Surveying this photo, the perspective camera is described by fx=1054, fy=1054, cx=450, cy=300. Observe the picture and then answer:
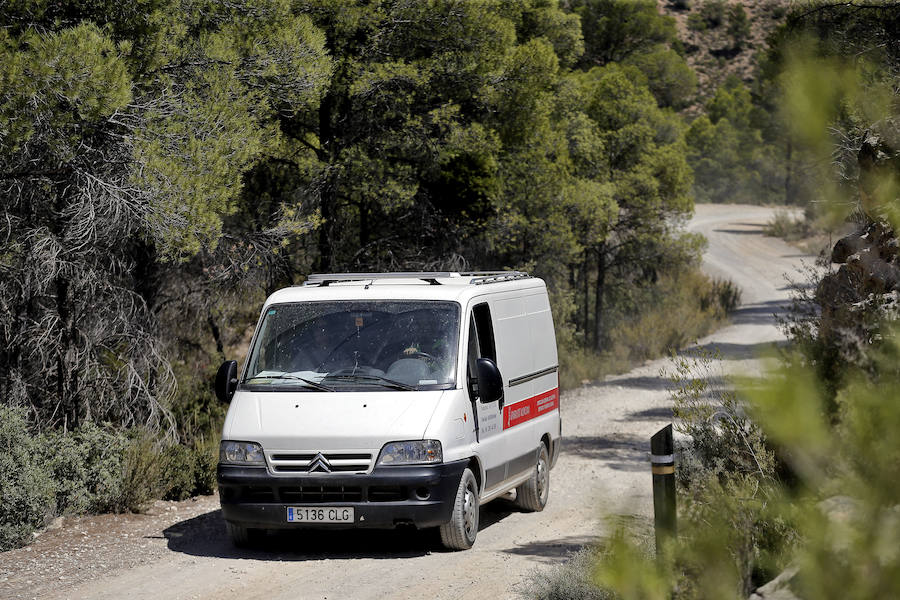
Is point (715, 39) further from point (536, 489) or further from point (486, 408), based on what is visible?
point (486, 408)

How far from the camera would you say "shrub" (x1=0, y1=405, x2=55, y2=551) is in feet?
29.1

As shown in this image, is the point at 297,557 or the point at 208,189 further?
the point at 208,189

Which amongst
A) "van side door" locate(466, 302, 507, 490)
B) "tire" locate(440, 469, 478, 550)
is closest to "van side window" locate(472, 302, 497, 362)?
"van side door" locate(466, 302, 507, 490)

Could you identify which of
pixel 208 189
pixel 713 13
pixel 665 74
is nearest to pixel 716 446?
pixel 208 189

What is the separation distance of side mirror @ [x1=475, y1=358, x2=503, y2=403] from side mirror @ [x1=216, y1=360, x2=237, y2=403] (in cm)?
213

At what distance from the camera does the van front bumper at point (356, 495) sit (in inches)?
315

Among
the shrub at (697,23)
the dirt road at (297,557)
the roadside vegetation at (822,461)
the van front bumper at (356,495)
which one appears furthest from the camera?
the shrub at (697,23)

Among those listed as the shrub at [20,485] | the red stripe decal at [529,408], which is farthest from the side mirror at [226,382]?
the red stripe decal at [529,408]

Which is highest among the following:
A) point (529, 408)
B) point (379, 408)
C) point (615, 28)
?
point (615, 28)

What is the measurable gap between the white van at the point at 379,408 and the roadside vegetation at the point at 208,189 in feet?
7.40

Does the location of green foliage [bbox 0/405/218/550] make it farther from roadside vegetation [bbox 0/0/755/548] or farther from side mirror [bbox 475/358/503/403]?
side mirror [bbox 475/358/503/403]

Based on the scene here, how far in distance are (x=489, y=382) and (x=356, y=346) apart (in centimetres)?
117

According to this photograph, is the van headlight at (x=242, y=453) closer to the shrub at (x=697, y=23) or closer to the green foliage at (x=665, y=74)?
→ the green foliage at (x=665, y=74)

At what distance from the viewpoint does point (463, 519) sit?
8430 millimetres
